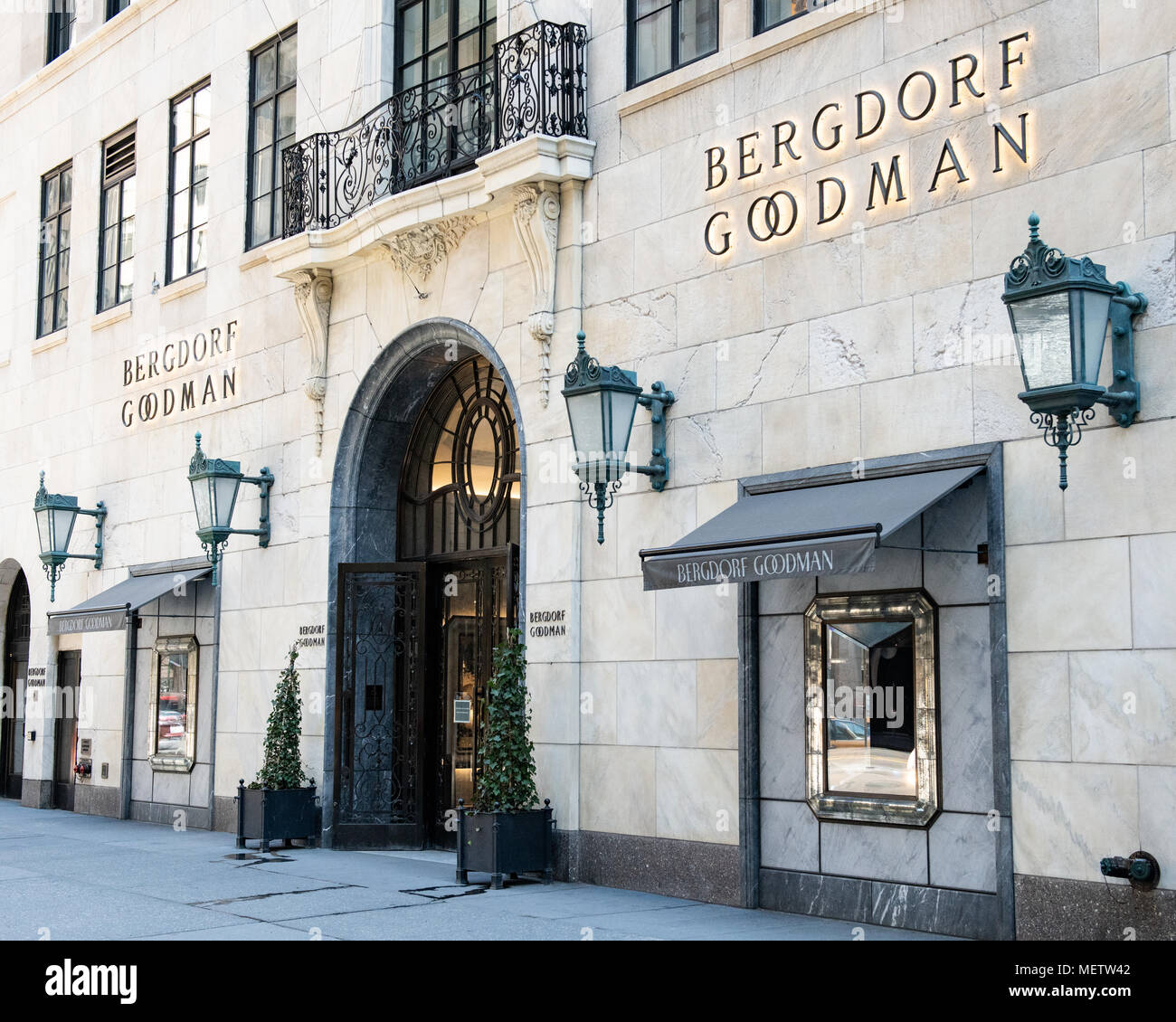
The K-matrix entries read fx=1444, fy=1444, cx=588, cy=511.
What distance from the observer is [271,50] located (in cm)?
1689

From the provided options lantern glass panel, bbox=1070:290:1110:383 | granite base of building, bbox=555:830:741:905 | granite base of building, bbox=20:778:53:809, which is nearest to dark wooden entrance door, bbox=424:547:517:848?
granite base of building, bbox=555:830:741:905

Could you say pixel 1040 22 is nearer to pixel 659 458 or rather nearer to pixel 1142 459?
pixel 1142 459

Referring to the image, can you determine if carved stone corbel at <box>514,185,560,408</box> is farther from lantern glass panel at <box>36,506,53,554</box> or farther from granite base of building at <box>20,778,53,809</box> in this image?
granite base of building at <box>20,778,53,809</box>

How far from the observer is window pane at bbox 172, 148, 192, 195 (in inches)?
726

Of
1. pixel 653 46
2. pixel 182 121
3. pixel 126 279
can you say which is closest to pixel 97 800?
pixel 126 279

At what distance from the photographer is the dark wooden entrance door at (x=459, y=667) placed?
1384cm

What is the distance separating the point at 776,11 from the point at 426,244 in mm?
4280

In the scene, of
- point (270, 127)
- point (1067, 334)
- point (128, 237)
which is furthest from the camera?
point (128, 237)

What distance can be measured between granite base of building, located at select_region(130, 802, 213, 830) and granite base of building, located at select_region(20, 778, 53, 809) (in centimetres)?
288

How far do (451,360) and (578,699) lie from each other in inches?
161

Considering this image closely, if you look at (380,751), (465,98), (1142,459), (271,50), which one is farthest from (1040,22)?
(271,50)

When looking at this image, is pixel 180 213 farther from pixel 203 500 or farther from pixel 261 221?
pixel 203 500

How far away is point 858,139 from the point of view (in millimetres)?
10117

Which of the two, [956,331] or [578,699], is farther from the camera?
[578,699]
